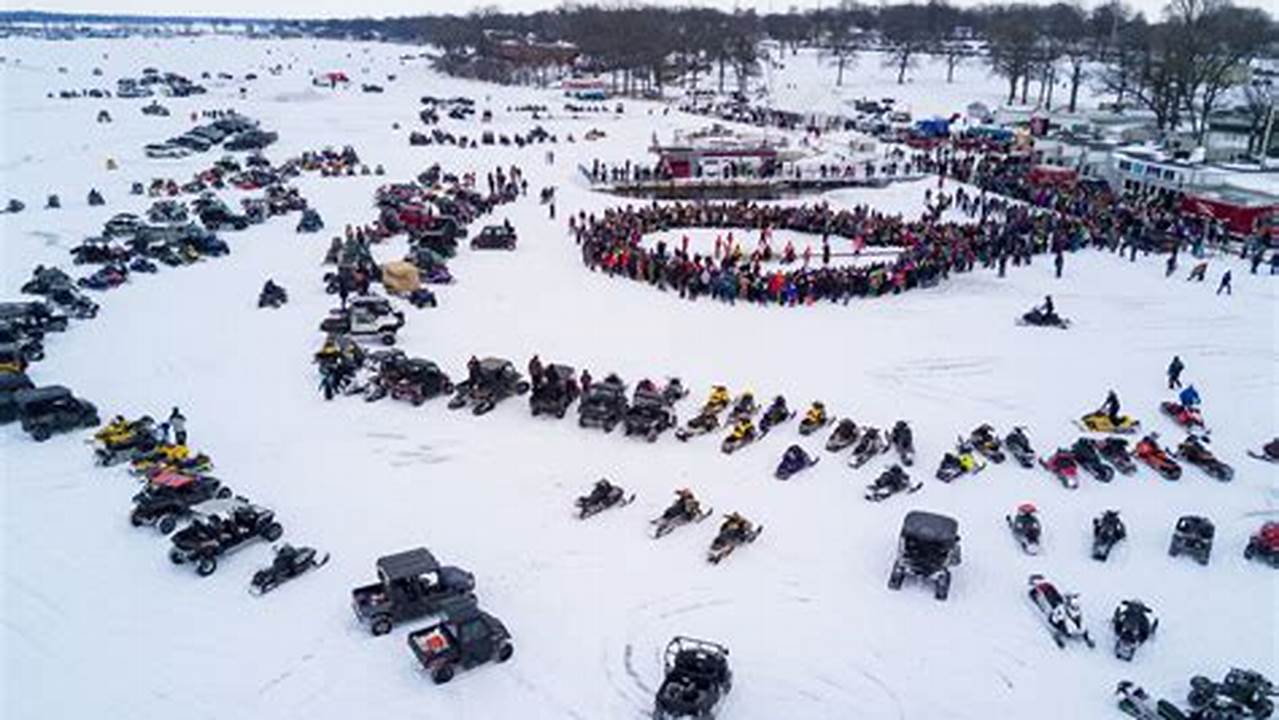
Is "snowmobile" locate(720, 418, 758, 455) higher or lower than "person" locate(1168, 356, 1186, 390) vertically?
lower

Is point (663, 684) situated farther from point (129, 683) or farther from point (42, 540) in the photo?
point (42, 540)

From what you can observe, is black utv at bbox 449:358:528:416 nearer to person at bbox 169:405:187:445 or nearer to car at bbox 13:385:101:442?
person at bbox 169:405:187:445

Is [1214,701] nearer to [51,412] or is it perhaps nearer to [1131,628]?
[1131,628]

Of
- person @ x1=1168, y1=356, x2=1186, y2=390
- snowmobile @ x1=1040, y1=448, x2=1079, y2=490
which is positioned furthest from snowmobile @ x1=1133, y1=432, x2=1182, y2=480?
person @ x1=1168, y1=356, x2=1186, y2=390

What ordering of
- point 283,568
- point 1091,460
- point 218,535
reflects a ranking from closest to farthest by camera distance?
1. point 283,568
2. point 218,535
3. point 1091,460

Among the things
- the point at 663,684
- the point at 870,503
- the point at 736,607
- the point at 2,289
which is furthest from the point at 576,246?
the point at 663,684

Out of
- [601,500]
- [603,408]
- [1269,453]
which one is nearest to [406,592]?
[601,500]

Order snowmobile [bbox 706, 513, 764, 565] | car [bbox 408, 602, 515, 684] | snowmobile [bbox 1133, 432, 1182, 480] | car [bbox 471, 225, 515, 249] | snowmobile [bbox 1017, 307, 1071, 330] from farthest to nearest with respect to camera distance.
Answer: car [bbox 471, 225, 515, 249] → snowmobile [bbox 1017, 307, 1071, 330] → snowmobile [bbox 1133, 432, 1182, 480] → snowmobile [bbox 706, 513, 764, 565] → car [bbox 408, 602, 515, 684]
